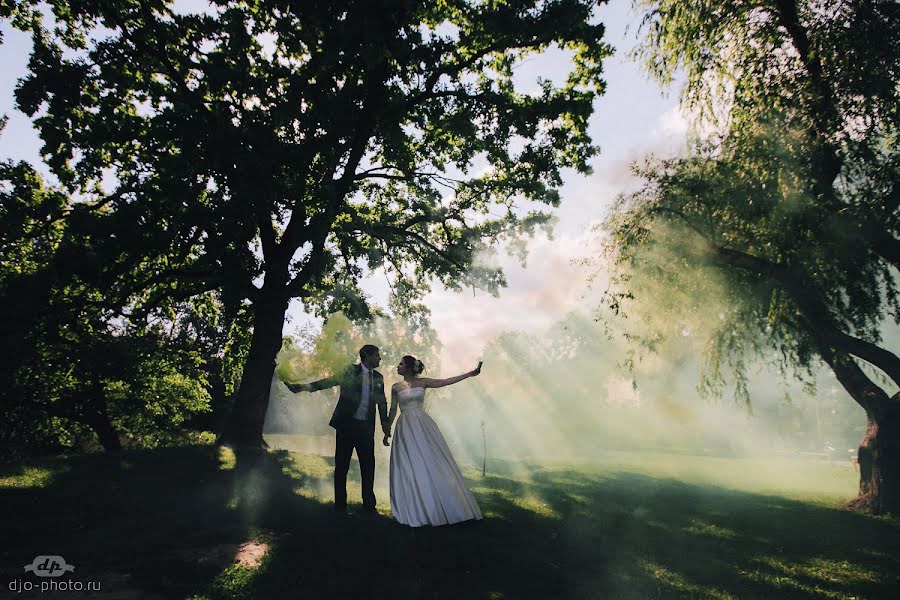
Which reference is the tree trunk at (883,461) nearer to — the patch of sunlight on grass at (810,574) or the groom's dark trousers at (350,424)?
the patch of sunlight on grass at (810,574)

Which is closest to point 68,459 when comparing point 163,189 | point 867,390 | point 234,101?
point 163,189

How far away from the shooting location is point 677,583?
566 cm

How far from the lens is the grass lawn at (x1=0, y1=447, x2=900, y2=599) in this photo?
511cm

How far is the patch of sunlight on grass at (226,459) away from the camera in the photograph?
36.0ft

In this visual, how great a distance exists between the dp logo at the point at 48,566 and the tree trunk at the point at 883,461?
1672cm

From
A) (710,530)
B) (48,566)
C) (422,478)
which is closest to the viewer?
(48,566)

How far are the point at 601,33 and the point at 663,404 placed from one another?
206ft

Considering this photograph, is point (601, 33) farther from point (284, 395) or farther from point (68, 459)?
point (284, 395)

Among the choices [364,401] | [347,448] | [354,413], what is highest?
[364,401]

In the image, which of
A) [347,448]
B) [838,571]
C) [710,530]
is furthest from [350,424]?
[838,571]

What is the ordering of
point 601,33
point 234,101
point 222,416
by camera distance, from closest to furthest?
point 234,101, point 601,33, point 222,416

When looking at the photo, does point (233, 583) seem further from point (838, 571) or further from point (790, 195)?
point (790, 195)

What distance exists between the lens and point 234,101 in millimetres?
12164

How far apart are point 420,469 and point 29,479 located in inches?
313
